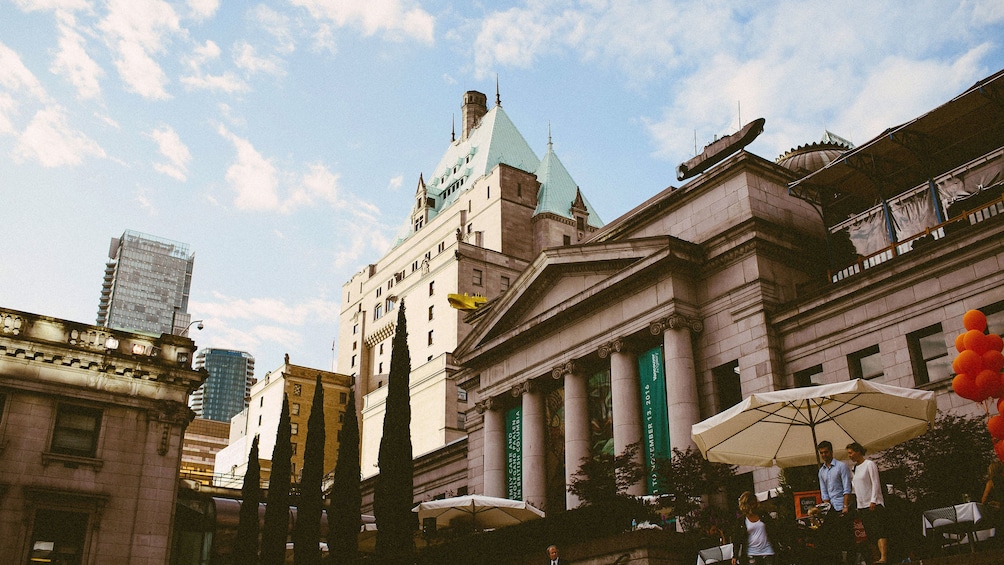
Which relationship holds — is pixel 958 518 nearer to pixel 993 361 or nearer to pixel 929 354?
pixel 993 361

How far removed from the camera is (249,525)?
3844 cm

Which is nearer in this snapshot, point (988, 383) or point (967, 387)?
point (988, 383)

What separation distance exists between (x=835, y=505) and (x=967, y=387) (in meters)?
5.80

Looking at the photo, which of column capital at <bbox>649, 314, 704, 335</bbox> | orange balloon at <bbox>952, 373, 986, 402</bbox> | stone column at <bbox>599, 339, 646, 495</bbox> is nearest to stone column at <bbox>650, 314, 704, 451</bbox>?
column capital at <bbox>649, 314, 704, 335</bbox>

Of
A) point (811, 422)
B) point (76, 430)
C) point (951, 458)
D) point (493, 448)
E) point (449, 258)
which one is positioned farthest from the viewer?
point (449, 258)

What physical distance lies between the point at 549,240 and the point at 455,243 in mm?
11011

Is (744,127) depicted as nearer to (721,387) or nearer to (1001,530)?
(721,387)

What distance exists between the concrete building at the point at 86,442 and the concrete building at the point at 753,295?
47.9 feet

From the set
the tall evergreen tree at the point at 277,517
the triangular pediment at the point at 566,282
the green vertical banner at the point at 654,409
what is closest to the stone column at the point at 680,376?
the green vertical banner at the point at 654,409

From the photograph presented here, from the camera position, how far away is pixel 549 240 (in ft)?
320

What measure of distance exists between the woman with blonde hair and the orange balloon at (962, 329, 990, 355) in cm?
748

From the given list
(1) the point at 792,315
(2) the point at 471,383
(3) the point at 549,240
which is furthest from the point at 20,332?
(3) the point at 549,240

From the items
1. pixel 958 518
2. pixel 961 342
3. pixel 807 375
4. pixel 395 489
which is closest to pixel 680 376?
pixel 807 375

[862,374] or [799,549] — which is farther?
[862,374]
